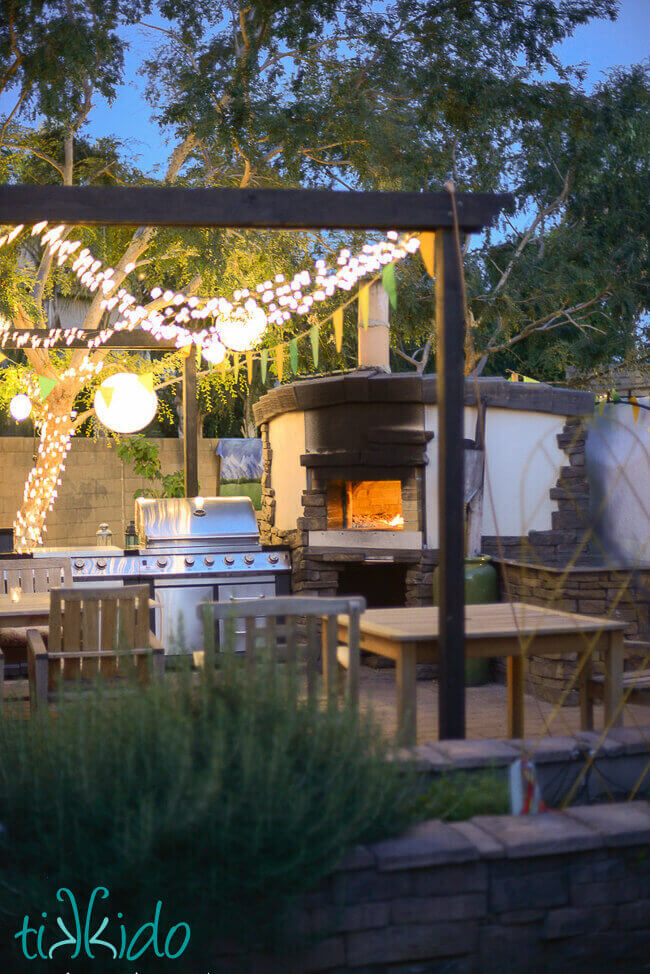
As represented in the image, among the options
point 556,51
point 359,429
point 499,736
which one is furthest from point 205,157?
point 499,736

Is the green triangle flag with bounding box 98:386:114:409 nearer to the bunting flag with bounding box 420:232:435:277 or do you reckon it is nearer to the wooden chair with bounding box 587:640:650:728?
the bunting flag with bounding box 420:232:435:277

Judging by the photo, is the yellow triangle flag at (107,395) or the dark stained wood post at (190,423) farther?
the dark stained wood post at (190,423)

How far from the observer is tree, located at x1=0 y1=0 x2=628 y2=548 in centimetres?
958

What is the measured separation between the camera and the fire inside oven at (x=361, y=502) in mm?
8000

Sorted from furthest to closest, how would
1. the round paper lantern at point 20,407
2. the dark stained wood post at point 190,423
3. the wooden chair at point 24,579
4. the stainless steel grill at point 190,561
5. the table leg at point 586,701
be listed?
the dark stained wood post at point 190,423 → the round paper lantern at point 20,407 → the stainless steel grill at point 190,561 → the wooden chair at point 24,579 → the table leg at point 586,701

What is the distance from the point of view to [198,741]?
8.82ft

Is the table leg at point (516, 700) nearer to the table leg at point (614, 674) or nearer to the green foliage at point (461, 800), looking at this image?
the table leg at point (614, 674)

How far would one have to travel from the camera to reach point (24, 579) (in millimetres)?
6855

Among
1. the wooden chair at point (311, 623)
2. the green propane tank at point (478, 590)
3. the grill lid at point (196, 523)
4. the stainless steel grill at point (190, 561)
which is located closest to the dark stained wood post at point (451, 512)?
the wooden chair at point (311, 623)

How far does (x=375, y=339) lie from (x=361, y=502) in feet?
4.54

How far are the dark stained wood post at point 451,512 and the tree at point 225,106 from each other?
6237 mm

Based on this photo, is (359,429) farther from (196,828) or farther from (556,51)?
(556,51)

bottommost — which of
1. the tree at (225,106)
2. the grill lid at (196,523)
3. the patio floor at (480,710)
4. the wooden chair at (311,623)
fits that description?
the patio floor at (480,710)

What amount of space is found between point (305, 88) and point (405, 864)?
9.44 m
